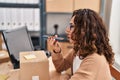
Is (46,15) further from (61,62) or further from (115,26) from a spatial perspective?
(61,62)

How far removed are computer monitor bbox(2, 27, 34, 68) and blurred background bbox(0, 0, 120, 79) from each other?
28.7 inches

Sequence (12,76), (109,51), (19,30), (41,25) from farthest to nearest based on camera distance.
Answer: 1. (41,25)
2. (19,30)
3. (12,76)
4. (109,51)

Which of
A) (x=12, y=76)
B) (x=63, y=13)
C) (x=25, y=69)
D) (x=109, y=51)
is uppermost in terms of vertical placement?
(x=63, y=13)

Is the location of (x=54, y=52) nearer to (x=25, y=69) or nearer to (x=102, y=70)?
(x=25, y=69)

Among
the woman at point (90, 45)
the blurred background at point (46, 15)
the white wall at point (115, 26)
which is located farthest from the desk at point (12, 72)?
the white wall at point (115, 26)

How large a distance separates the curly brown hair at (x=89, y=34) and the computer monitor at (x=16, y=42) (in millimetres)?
673

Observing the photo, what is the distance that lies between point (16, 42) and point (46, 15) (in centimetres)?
113

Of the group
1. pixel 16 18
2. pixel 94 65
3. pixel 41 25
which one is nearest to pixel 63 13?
pixel 41 25

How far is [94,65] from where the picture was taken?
1.26 metres

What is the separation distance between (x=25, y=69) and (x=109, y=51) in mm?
597

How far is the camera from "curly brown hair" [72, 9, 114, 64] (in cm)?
131

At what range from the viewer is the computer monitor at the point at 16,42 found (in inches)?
70.0

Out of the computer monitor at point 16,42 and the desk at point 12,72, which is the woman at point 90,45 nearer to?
the desk at point 12,72

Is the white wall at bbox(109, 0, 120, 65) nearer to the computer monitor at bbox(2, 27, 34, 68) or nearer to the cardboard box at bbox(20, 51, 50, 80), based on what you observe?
the computer monitor at bbox(2, 27, 34, 68)
